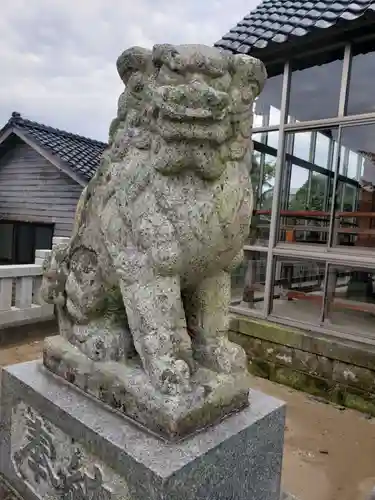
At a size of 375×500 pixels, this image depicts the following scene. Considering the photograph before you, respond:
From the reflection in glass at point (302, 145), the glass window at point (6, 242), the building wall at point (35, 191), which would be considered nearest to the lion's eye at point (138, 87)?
the reflection in glass at point (302, 145)

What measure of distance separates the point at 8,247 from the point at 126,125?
26.0 feet

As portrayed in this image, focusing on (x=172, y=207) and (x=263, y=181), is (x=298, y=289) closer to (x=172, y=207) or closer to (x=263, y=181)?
(x=263, y=181)

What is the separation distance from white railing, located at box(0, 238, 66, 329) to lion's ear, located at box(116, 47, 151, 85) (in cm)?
282

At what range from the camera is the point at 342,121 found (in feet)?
10.9

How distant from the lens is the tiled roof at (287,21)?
3.13 m

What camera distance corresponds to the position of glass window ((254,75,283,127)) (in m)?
3.82

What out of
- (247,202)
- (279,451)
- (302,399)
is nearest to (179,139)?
(247,202)

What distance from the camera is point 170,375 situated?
123 cm

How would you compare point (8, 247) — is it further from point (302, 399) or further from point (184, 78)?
point (184, 78)

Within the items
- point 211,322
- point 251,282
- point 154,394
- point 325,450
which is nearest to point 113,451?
point 154,394

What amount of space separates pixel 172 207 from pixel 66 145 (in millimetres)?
7131

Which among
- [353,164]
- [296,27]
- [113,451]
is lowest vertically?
[113,451]

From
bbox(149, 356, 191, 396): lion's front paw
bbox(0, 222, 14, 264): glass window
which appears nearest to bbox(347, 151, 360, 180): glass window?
bbox(149, 356, 191, 396): lion's front paw

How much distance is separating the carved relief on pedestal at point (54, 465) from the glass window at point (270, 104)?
3252 mm
